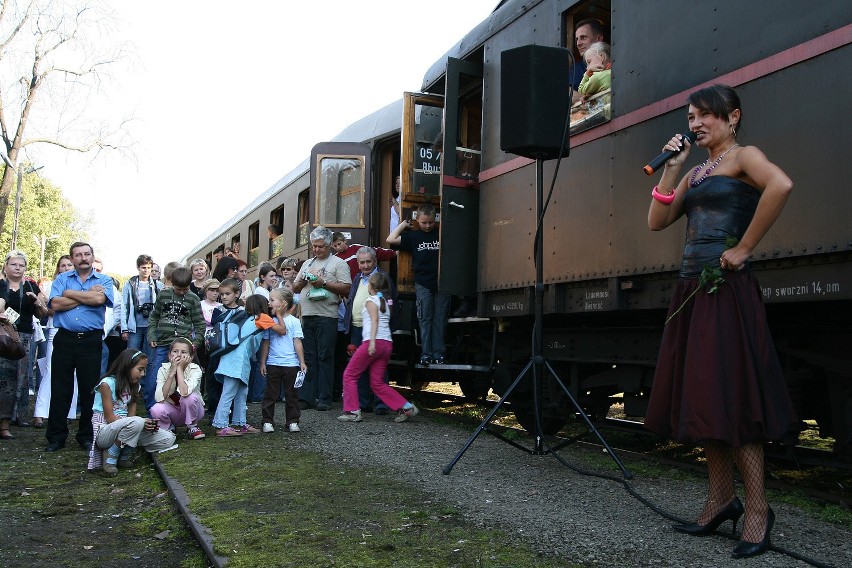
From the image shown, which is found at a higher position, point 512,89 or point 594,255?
point 512,89

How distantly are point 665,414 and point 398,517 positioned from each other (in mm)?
1417

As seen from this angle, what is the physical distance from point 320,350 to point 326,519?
4.66 metres

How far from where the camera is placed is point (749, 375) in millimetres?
3424

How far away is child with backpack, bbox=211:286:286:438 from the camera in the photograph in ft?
23.5

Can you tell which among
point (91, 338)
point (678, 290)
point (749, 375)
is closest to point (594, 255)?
point (678, 290)

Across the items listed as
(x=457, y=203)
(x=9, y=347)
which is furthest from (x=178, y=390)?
(x=457, y=203)

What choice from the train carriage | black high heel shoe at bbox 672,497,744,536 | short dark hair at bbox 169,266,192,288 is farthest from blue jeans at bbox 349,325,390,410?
black high heel shoe at bbox 672,497,744,536

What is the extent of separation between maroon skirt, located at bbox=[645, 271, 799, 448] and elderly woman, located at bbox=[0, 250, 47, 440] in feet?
20.5

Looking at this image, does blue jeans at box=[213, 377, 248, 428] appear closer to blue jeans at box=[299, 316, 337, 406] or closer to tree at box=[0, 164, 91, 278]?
blue jeans at box=[299, 316, 337, 406]

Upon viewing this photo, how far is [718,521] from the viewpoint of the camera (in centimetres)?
368

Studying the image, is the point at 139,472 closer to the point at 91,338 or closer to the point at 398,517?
the point at 91,338

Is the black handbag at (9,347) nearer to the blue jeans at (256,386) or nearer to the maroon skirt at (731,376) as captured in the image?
the blue jeans at (256,386)

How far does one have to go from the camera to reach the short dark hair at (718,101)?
11.9 ft

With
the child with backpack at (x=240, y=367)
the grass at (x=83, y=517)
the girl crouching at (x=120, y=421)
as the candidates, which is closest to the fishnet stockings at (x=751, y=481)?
the grass at (x=83, y=517)
